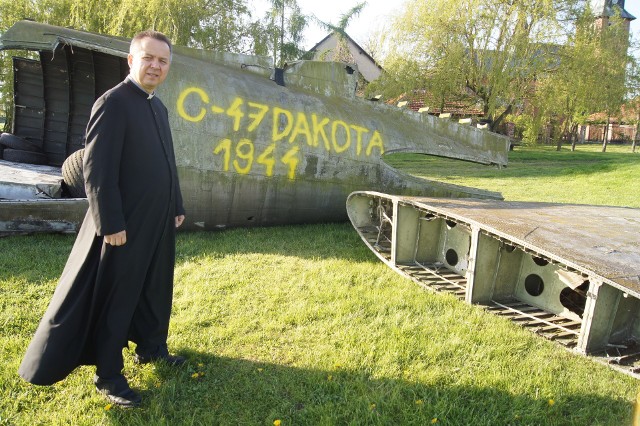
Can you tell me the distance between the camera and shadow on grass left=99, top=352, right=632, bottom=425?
2.92 meters

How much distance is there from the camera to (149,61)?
2773 millimetres

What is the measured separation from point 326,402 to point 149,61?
8.54ft

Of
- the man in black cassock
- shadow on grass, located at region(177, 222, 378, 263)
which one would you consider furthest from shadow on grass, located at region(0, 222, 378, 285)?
the man in black cassock

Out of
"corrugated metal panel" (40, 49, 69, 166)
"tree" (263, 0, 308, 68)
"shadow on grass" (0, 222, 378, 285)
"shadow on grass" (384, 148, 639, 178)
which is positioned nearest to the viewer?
"shadow on grass" (0, 222, 378, 285)

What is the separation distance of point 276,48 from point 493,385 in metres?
20.9

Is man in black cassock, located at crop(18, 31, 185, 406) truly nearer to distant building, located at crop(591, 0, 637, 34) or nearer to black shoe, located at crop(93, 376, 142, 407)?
black shoe, located at crop(93, 376, 142, 407)

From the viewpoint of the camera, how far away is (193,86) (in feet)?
19.8

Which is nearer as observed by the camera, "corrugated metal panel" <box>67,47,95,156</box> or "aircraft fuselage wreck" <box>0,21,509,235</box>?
"aircraft fuselage wreck" <box>0,21,509,235</box>

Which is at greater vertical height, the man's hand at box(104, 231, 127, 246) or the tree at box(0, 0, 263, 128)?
the tree at box(0, 0, 263, 128)

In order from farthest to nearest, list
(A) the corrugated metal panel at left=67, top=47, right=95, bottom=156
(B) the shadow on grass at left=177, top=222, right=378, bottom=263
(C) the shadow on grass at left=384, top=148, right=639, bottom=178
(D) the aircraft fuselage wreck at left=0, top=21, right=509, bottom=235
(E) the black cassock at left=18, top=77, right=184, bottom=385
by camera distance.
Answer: (C) the shadow on grass at left=384, top=148, right=639, bottom=178 < (A) the corrugated metal panel at left=67, top=47, right=95, bottom=156 < (B) the shadow on grass at left=177, top=222, right=378, bottom=263 < (D) the aircraft fuselage wreck at left=0, top=21, right=509, bottom=235 < (E) the black cassock at left=18, top=77, right=184, bottom=385

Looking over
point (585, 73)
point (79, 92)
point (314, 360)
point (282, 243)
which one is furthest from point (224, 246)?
point (585, 73)

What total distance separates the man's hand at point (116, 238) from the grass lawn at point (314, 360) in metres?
1.14

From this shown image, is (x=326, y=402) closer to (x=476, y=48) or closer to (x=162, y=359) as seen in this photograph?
(x=162, y=359)

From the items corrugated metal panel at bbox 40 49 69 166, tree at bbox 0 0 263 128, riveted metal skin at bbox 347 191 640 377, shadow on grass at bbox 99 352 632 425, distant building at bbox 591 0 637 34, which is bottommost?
shadow on grass at bbox 99 352 632 425
